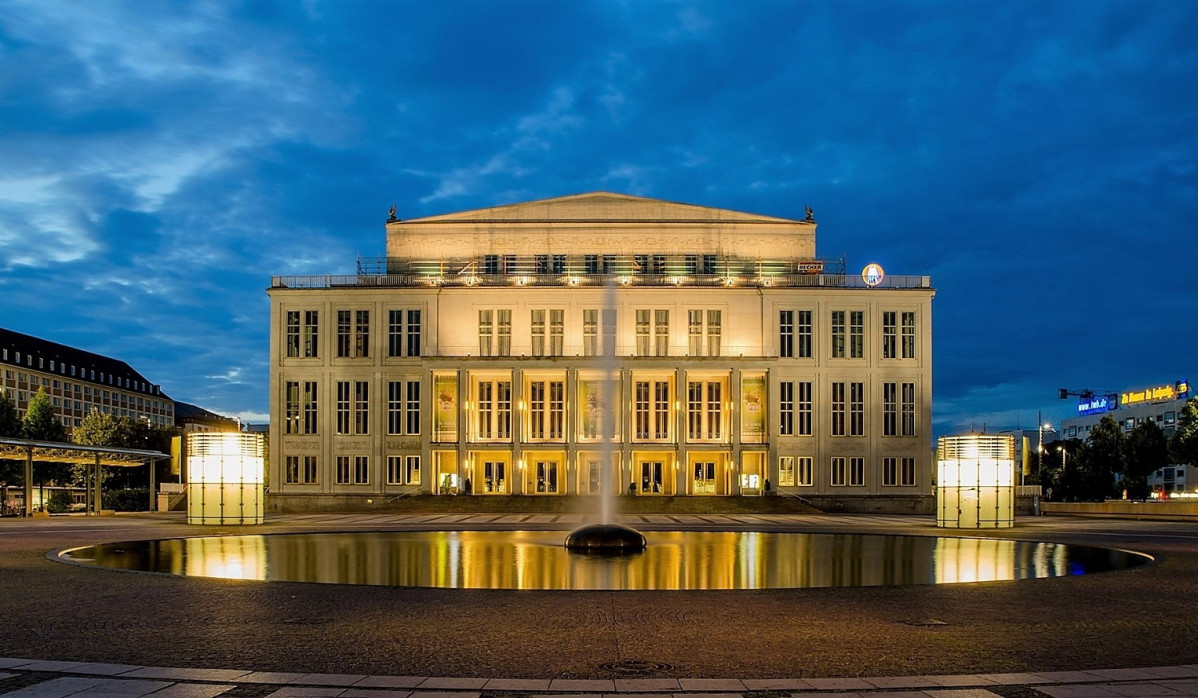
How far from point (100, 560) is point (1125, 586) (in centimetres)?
2008

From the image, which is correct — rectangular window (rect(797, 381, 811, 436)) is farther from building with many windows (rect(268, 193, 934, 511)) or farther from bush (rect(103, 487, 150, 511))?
bush (rect(103, 487, 150, 511))

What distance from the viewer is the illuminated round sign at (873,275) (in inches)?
2975

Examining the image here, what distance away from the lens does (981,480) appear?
3753cm

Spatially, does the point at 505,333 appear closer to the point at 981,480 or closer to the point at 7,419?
the point at 981,480

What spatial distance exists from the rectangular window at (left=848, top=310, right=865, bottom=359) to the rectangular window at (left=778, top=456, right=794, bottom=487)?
8.85 m

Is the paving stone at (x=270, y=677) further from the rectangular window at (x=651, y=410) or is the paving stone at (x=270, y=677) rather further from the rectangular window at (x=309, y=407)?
the rectangular window at (x=309, y=407)

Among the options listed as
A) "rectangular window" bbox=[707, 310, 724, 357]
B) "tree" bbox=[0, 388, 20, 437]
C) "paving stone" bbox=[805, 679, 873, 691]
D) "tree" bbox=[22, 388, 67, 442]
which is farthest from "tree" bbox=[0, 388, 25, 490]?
"paving stone" bbox=[805, 679, 873, 691]

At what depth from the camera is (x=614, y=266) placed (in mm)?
78812

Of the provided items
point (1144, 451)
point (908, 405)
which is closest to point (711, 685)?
point (908, 405)

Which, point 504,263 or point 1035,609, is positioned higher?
point 504,263

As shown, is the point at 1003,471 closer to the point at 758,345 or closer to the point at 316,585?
the point at 316,585

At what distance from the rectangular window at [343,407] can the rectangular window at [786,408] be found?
102 ft

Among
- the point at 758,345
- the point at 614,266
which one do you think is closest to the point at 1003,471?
the point at 758,345

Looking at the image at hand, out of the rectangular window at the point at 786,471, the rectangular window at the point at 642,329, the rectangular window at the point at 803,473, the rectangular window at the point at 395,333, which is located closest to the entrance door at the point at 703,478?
the rectangular window at the point at 786,471
